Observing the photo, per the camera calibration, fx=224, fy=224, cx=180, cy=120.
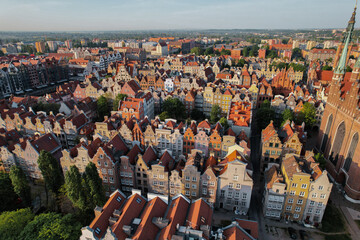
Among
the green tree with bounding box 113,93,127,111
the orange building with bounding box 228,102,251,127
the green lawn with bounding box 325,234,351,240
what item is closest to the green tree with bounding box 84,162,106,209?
the green lawn with bounding box 325,234,351,240

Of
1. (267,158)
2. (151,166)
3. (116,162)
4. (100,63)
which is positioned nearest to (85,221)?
(116,162)

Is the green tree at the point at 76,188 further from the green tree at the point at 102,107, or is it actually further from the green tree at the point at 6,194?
the green tree at the point at 102,107

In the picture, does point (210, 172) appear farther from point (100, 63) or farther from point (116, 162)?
point (100, 63)

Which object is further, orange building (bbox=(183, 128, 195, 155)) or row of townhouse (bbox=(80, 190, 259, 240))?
orange building (bbox=(183, 128, 195, 155))

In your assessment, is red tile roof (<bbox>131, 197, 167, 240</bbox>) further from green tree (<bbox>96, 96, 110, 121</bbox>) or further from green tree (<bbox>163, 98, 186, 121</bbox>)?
green tree (<bbox>96, 96, 110, 121</bbox>)

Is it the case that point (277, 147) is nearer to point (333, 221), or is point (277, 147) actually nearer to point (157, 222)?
point (333, 221)

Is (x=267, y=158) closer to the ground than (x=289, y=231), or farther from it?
farther from it
